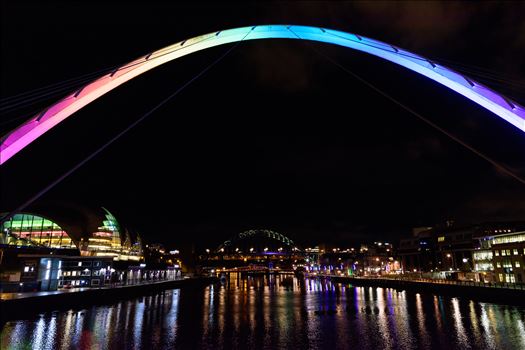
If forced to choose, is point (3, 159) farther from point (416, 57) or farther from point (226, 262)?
point (226, 262)

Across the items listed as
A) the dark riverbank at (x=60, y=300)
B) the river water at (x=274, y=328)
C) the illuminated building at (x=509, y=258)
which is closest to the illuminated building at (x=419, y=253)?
the illuminated building at (x=509, y=258)

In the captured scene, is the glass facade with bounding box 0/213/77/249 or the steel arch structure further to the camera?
the glass facade with bounding box 0/213/77/249

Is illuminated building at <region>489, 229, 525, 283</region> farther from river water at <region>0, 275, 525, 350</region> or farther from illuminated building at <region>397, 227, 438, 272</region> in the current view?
illuminated building at <region>397, 227, 438, 272</region>

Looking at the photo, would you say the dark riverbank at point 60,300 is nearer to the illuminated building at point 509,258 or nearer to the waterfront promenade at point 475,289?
the waterfront promenade at point 475,289

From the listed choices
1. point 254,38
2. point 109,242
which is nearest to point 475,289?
point 254,38

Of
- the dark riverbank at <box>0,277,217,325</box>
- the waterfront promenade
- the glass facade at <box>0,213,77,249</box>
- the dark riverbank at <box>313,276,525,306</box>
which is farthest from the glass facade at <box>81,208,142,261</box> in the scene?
the waterfront promenade

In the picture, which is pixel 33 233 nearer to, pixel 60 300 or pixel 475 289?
pixel 60 300

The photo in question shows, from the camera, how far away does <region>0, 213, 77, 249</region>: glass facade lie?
5416 centimetres

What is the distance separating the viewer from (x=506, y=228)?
81.6 meters

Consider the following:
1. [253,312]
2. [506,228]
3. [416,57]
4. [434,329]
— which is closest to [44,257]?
[253,312]

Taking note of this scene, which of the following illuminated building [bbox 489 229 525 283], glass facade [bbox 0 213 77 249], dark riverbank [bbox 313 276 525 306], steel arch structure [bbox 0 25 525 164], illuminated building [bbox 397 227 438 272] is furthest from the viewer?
illuminated building [bbox 397 227 438 272]

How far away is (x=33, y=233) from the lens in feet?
193

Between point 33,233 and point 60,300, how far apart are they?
29141 millimetres

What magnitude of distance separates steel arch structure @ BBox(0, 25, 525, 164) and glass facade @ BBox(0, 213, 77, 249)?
167ft
